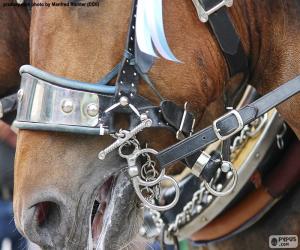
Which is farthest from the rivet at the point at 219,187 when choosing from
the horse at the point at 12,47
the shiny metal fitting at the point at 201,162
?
the horse at the point at 12,47

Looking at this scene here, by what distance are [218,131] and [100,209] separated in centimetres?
34

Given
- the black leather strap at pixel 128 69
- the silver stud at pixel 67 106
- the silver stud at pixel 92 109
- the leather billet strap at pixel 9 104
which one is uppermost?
the black leather strap at pixel 128 69

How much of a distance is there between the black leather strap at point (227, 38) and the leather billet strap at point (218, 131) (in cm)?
15

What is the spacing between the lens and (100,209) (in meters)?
1.70

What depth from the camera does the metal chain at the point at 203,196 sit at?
6.97ft

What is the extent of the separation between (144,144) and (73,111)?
0.63ft

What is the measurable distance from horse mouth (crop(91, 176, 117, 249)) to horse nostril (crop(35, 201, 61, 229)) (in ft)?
0.33

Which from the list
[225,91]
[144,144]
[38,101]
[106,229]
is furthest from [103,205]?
[225,91]

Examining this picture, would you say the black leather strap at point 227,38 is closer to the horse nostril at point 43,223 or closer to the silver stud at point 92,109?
the silver stud at point 92,109

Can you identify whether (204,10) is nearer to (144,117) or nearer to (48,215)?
(144,117)

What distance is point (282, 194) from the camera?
6.95 feet

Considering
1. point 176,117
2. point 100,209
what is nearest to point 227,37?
point 176,117

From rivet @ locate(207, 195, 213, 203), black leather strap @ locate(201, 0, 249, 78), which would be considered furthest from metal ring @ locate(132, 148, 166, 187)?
rivet @ locate(207, 195, 213, 203)

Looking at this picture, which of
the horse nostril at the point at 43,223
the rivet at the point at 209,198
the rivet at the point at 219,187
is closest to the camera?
the horse nostril at the point at 43,223
